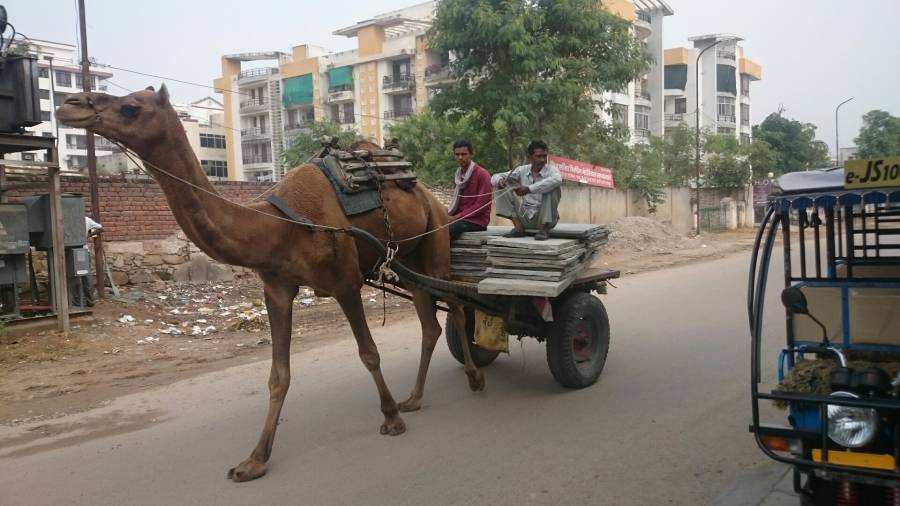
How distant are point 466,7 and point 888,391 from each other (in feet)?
45.0

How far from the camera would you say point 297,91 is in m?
57.8

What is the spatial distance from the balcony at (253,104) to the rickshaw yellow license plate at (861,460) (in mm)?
61978

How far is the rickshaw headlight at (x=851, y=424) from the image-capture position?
313 centimetres

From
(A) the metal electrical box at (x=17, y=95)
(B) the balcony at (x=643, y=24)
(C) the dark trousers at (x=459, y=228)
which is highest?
(B) the balcony at (x=643, y=24)

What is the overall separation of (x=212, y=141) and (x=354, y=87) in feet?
60.9

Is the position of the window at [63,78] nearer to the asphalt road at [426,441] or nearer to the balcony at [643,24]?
the balcony at [643,24]

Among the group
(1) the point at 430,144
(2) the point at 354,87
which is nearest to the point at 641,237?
(1) the point at 430,144

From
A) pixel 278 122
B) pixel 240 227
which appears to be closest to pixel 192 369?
A: pixel 240 227

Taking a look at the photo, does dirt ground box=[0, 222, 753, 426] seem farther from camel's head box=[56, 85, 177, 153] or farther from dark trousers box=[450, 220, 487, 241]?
camel's head box=[56, 85, 177, 153]

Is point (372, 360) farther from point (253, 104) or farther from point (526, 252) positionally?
point (253, 104)

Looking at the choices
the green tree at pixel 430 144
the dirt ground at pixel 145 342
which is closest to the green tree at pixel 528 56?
the green tree at pixel 430 144

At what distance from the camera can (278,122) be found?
61.4 metres

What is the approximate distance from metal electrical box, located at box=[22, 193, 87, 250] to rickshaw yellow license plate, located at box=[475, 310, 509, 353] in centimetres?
704

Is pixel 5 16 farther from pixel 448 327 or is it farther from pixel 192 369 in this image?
pixel 448 327
